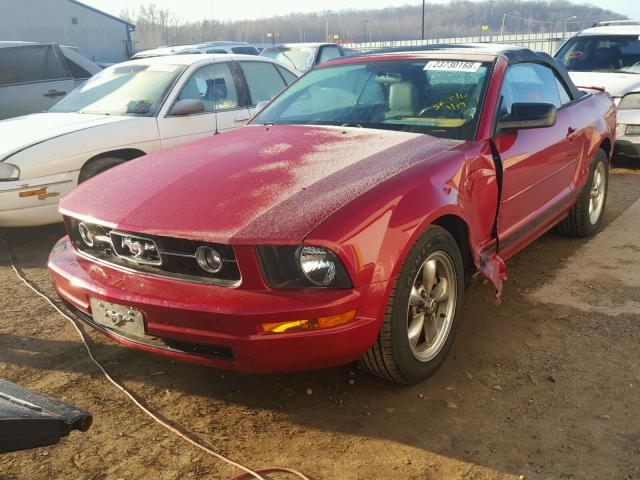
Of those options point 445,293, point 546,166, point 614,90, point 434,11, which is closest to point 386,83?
point 546,166

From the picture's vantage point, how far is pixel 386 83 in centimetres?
389

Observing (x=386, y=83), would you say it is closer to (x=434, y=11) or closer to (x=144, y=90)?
(x=144, y=90)

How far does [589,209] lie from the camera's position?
5.19 metres

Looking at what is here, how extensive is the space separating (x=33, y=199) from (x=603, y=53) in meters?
7.67

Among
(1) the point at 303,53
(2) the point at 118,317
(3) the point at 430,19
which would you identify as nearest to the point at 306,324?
(2) the point at 118,317

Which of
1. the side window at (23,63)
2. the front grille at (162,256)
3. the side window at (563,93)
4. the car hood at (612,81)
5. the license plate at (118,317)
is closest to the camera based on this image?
the front grille at (162,256)

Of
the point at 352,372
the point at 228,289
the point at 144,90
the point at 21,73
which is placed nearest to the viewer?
the point at 228,289

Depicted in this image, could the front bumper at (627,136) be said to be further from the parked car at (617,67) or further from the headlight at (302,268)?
the headlight at (302,268)

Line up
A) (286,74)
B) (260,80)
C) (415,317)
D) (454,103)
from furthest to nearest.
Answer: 1. (286,74)
2. (260,80)
3. (454,103)
4. (415,317)

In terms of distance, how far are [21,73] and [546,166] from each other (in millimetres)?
7434

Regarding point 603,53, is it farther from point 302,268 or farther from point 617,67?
point 302,268

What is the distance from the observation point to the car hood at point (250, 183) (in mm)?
2572

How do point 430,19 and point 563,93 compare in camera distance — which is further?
point 430,19

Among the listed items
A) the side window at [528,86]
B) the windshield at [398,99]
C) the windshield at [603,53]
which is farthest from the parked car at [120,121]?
the windshield at [603,53]
